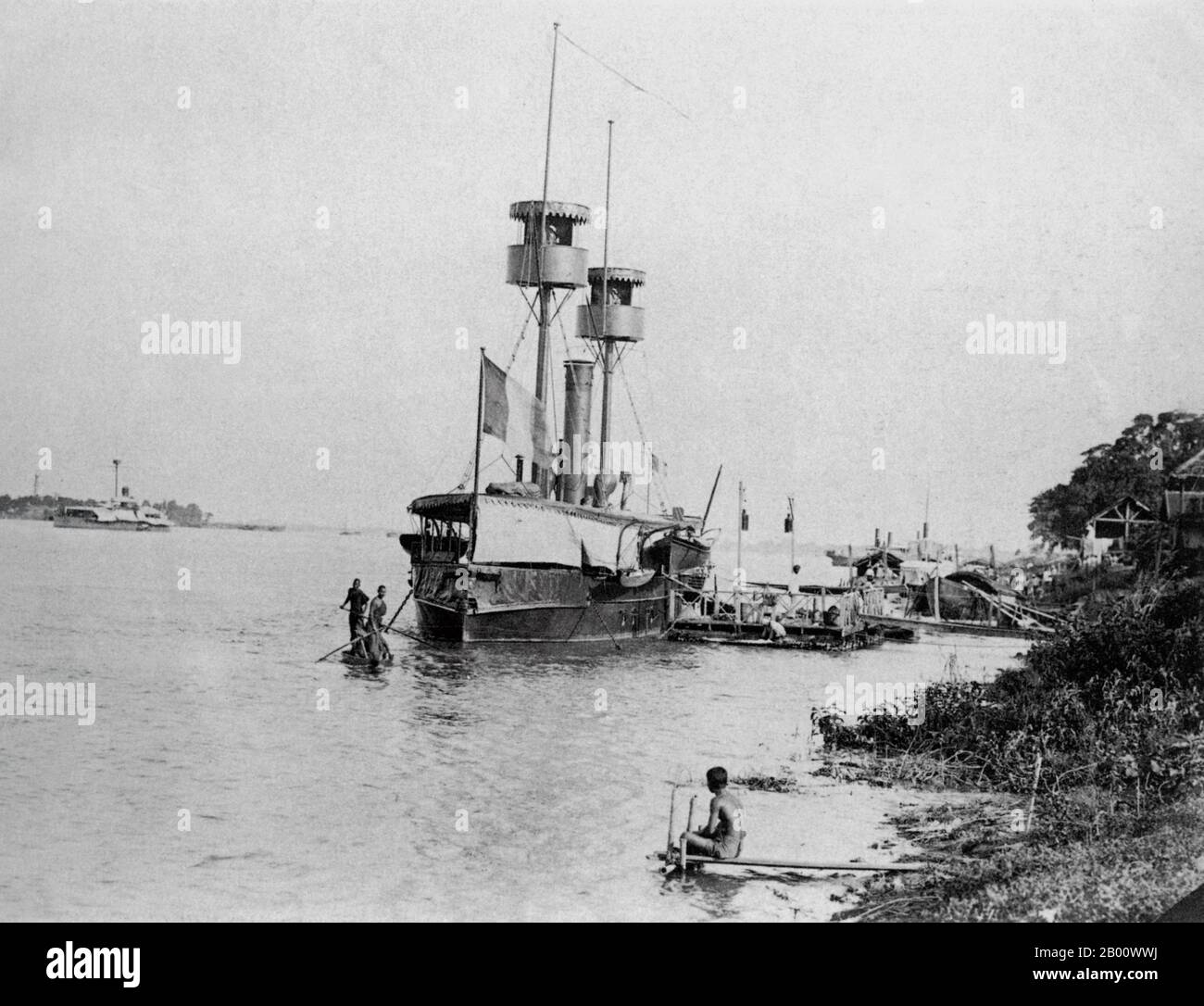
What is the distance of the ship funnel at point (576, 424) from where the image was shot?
24.4m

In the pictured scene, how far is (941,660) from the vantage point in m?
22.7

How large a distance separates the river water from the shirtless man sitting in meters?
0.24

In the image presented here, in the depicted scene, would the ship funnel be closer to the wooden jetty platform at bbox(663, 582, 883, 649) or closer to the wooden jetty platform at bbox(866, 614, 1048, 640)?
the wooden jetty platform at bbox(663, 582, 883, 649)

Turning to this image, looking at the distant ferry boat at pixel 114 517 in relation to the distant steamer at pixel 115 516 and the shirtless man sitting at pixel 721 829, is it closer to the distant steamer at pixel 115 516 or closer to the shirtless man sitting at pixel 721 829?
the distant steamer at pixel 115 516

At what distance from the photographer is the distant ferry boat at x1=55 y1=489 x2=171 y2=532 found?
10.4 metres

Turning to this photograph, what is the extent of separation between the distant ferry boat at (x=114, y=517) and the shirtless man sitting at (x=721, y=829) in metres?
6.07

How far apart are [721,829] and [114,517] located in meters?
6.77

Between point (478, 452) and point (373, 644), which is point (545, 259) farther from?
point (373, 644)

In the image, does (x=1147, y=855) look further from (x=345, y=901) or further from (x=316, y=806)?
(x=316, y=806)

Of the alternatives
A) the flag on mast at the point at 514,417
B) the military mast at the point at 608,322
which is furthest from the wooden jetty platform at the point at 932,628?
the flag on mast at the point at 514,417

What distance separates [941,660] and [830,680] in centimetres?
417

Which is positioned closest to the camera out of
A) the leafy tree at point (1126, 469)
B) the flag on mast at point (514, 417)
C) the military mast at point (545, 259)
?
the leafy tree at point (1126, 469)

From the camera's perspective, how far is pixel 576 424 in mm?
25859

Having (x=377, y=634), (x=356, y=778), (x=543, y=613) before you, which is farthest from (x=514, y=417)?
(x=356, y=778)
